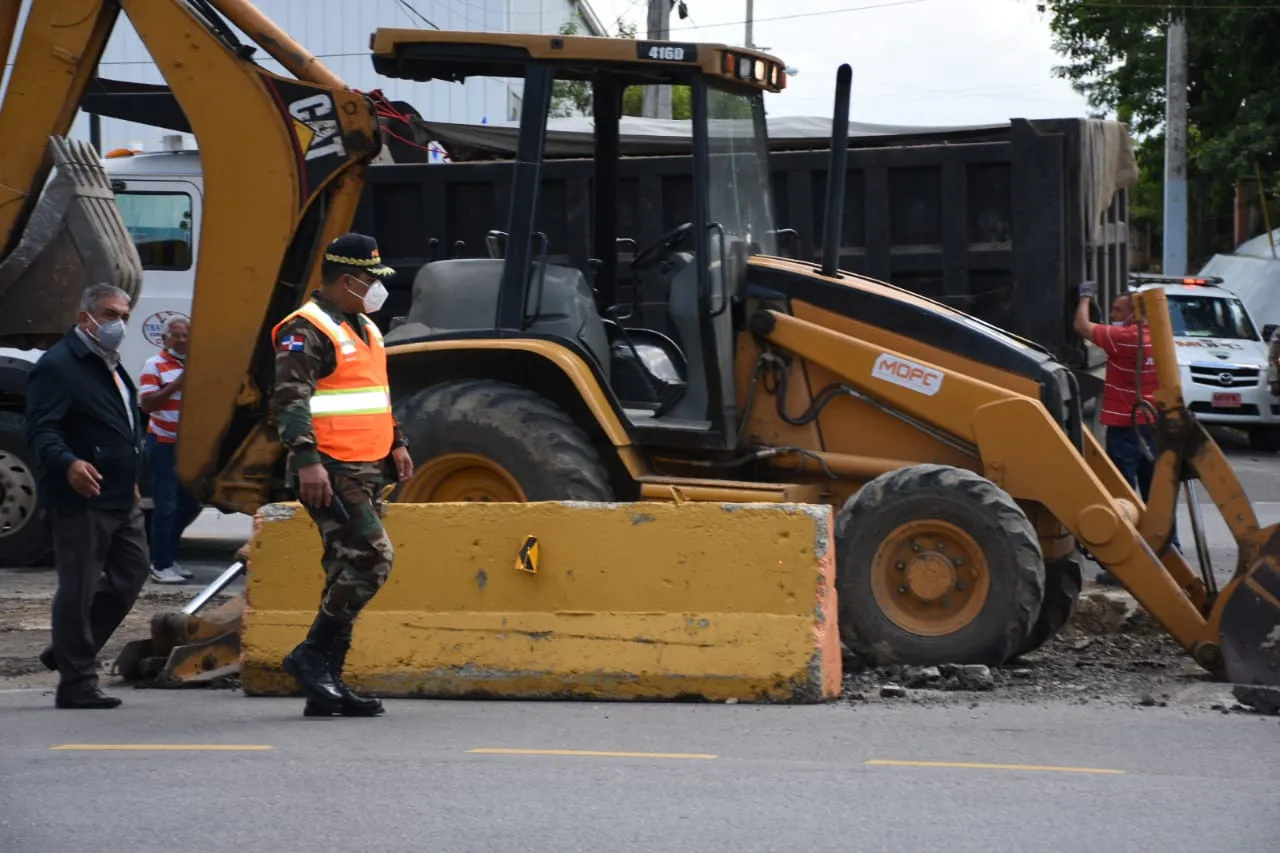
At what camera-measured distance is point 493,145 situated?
15070 mm

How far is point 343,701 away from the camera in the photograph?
7.24m

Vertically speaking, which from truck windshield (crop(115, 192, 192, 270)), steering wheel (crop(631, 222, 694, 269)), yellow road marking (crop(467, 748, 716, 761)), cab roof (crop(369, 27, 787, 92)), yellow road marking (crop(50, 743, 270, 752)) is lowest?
yellow road marking (crop(50, 743, 270, 752))

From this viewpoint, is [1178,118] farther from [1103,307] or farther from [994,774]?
[994,774]

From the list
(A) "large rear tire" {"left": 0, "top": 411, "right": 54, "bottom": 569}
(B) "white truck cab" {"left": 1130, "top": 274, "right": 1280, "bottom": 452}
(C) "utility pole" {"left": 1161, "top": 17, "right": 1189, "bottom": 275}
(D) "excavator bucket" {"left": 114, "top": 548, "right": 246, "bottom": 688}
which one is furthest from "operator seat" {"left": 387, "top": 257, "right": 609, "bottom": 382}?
(C) "utility pole" {"left": 1161, "top": 17, "right": 1189, "bottom": 275}

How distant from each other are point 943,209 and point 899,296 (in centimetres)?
362

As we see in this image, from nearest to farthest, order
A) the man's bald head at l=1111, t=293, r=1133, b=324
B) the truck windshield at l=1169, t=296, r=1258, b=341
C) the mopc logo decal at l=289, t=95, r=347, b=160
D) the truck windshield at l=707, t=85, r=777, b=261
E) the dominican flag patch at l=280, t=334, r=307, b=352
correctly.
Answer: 1. the dominican flag patch at l=280, t=334, r=307, b=352
2. the truck windshield at l=707, t=85, r=777, b=261
3. the mopc logo decal at l=289, t=95, r=347, b=160
4. the man's bald head at l=1111, t=293, r=1133, b=324
5. the truck windshield at l=1169, t=296, r=1258, b=341

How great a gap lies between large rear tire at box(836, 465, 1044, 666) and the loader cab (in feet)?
3.15

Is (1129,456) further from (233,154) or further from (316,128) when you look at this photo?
(233,154)

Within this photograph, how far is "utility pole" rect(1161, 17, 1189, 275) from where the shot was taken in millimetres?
29656

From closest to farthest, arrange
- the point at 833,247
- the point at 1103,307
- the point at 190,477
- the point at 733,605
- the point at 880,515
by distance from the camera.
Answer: the point at 733,605 < the point at 880,515 < the point at 833,247 < the point at 190,477 < the point at 1103,307

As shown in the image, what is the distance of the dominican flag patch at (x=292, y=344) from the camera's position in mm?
6984

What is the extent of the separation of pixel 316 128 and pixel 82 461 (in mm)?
2483

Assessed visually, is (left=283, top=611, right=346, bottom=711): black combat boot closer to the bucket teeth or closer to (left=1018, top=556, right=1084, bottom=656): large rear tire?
(left=1018, top=556, right=1084, bottom=656): large rear tire

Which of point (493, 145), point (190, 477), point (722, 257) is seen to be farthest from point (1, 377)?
point (722, 257)
